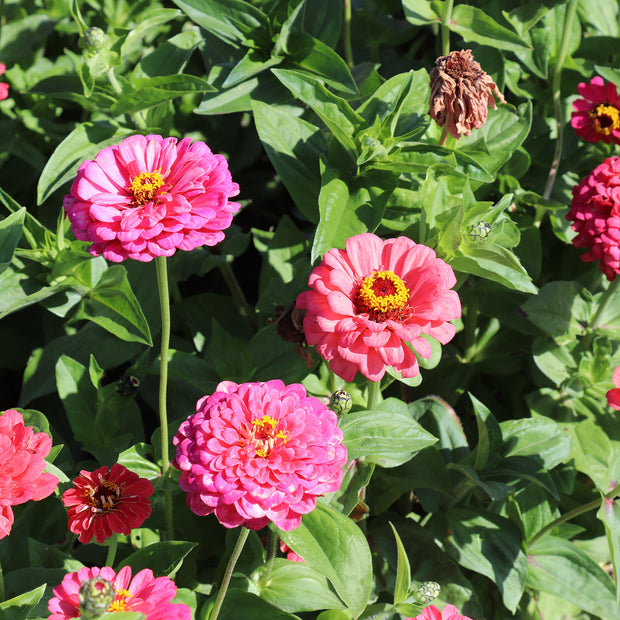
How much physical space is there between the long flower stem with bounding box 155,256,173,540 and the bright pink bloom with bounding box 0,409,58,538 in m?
0.20

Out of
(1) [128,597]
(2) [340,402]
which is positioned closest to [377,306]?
(2) [340,402]

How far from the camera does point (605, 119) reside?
5.63 feet

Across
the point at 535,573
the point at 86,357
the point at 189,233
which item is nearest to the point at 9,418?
the point at 189,233

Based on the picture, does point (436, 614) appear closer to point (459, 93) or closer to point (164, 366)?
point (164, 366)

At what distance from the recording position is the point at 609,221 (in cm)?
147

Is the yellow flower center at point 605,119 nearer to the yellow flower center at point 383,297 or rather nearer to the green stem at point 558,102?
the green stem at point 558,102

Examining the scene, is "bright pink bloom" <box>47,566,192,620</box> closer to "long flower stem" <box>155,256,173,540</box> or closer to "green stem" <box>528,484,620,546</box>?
"long flower stem" <box>155,256,173,540</box>

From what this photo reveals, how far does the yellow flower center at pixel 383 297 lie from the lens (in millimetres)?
1159

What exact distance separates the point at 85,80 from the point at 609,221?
3.77 ft

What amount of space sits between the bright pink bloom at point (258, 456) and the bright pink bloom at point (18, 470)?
22 cm

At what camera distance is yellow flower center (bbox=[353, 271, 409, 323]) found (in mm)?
1159

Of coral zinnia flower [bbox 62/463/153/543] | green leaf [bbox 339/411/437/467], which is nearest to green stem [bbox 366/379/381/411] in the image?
green leaf [bbox 339/411/437/467]

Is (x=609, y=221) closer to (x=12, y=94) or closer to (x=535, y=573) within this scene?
(x=535, y=573)

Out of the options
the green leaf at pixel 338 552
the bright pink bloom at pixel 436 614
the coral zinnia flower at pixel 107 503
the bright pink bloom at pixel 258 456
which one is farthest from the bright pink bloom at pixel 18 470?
the bright pink bloom at pixel 436 614
